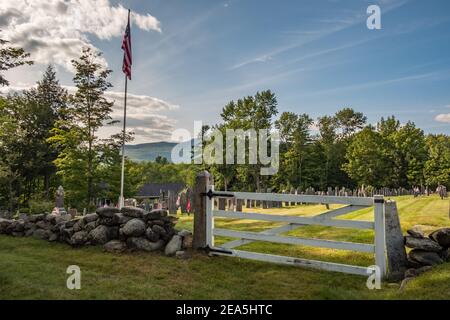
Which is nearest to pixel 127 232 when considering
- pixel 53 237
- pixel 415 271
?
pixel 53 237

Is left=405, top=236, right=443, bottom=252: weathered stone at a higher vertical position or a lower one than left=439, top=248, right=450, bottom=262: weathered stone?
higher

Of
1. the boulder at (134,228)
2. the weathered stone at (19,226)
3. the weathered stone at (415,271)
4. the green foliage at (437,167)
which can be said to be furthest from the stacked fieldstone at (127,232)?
the green foliage at (437,167)

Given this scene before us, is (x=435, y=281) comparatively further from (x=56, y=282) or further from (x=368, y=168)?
(x=368, y=168)

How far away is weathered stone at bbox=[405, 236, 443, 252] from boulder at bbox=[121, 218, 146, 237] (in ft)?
18.5

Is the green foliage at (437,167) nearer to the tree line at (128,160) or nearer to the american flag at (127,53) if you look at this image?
the tree line at (128,160)

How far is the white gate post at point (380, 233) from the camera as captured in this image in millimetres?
5562

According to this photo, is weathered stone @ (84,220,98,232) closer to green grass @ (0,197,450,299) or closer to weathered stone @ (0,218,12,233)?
green grass @ (0,197,450,299)

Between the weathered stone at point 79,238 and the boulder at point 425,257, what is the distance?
7.42 m

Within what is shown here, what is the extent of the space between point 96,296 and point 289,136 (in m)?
54.5

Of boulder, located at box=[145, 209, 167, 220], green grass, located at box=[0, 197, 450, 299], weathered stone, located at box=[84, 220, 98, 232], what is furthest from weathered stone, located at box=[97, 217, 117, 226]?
boulder, located at box=[145, 209, 167, 220]

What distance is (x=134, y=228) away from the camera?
7.69 metres

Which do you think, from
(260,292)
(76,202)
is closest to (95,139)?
(76,202)

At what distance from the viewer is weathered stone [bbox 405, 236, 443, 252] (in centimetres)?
570
